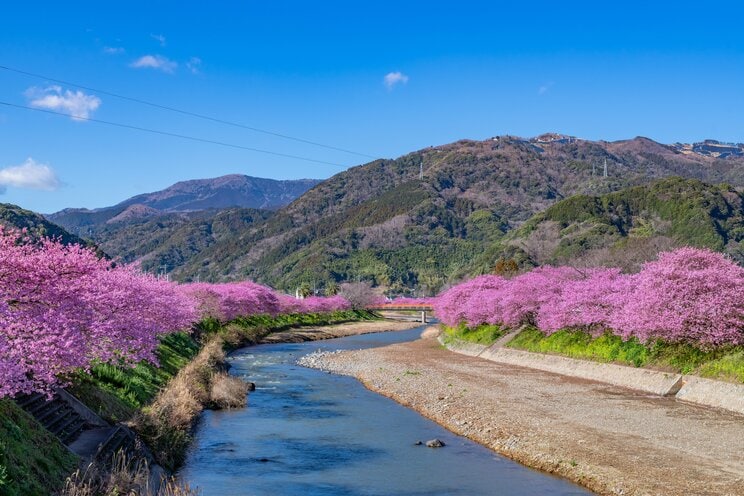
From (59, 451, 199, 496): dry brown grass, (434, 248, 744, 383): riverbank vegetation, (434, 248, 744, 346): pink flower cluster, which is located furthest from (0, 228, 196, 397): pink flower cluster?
(434, 248, 744, 346): pink flower cluster

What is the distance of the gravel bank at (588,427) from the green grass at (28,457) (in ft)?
56.6

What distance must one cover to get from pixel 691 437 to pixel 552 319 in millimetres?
30147

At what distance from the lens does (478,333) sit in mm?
78125

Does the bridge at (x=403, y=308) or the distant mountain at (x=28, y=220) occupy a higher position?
the distant mountain at (x=28, y=220)

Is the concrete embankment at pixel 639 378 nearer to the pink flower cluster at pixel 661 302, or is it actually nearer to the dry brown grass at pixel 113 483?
the pink flower cluster at pixel 661 302

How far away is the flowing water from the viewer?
2411cm

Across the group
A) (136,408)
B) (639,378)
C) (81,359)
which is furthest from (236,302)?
(81,359)

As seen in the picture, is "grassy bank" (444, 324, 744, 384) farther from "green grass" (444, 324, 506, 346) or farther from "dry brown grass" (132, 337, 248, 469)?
"dry brown grass" (132, 337, 248, 469)

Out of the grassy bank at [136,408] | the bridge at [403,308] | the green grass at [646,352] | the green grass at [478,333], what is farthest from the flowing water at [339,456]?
the bridge at [403,308]

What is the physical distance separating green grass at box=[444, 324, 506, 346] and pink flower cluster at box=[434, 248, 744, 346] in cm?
714

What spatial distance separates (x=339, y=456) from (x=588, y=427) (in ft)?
40.0

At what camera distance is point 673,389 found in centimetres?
3994

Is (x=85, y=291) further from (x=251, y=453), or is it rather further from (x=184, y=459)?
(x=251, y=453)

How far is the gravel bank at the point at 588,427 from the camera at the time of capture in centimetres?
2359
